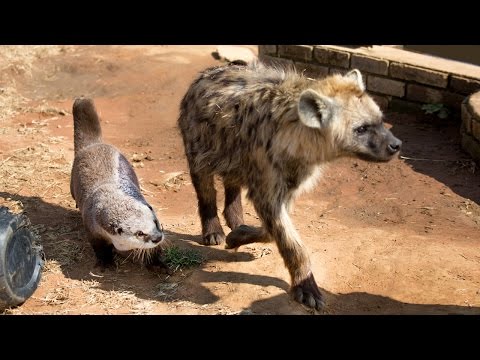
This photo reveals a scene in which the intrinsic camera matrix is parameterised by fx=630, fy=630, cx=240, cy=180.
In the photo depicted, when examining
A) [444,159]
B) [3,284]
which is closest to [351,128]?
[3,284]

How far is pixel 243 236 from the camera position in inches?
202

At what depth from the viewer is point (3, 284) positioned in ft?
Answer: 14.5

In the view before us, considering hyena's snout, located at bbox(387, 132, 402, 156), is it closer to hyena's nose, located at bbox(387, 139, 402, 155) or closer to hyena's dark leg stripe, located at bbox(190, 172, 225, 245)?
hyena's nose, located at bbox(387, 139, 402, 155)

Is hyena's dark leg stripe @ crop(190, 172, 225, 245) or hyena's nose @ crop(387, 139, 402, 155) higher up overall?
hyena's nose @ crop(387, 139, 402, 155)

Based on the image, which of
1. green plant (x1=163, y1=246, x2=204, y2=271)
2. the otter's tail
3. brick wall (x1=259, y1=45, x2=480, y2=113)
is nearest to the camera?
green plant (x1=163, y1=246, x2=204, y2=271)

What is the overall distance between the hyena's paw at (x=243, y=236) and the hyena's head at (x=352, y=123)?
1023 millimetres

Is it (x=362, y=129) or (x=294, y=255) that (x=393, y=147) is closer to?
(x=362, y=129)

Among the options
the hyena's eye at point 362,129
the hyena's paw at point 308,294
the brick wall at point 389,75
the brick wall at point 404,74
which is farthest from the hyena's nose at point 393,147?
the brick wall at point 389,75

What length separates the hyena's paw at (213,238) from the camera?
18.5ft

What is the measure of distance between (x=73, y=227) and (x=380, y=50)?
4.95m

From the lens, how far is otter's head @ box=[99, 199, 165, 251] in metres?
4.93

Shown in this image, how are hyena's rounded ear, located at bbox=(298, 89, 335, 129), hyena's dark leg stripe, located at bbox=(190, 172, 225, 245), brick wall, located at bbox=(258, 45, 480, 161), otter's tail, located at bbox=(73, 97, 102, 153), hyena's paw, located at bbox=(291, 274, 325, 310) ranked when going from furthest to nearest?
brick wall, located at bbox=(258, 45, 480, 161) → otter's tail, located at bbox=(73, 97, 102, 153) → hyena's dark leg stripe, located at bbox=(190, 172, 225, 245) → hyena's paw, located at bbox=(291, 274, 325, 310) → hyena's rounded ear, located at bbox=(298, 89, 335, 129)

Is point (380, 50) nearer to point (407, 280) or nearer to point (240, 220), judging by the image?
point (240, 220)

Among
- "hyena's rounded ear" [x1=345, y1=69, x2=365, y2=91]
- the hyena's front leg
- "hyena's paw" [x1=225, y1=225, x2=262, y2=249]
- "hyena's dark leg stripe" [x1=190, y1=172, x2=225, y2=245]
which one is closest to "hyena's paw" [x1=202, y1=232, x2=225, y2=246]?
"hyena's dark leg stripe" [x1=190, y1=172, x2=225, y2=245]
